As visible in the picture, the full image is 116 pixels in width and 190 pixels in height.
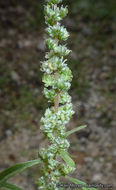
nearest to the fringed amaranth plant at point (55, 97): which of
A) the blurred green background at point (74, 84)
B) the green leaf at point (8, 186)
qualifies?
the green leaf at point (8, 186)

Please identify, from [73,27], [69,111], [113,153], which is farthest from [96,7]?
[69,111]

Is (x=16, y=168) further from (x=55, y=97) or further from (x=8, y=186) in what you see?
(x=55, y=97)

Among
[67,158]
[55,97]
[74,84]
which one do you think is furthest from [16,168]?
[74,84]

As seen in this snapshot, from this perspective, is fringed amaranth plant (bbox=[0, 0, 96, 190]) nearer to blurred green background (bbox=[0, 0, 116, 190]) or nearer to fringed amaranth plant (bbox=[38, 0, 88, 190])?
fringed amaranth plant (bbox=[38, 0, 88, 190])

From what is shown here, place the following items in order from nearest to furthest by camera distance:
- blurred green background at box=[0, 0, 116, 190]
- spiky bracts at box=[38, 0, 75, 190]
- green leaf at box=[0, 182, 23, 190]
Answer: spiky bracts at box=[38, 0, 75, 190]
green leaf at box=[0, 182, 23, 190]
blurred green background at box=[0, 0, 116, 190]

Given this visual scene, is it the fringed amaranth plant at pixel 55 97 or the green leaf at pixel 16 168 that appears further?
the green leaf at pixel 16 168

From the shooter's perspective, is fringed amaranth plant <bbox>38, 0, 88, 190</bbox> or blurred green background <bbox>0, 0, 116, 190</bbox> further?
blurred green background <bbox>0, 0, 116, 190</bbox>

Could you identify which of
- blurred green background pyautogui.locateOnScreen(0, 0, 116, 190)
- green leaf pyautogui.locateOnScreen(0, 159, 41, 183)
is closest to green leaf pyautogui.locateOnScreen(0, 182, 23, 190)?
green leaf pyautogui.locateOnScreen(0, 159, 41, 183)

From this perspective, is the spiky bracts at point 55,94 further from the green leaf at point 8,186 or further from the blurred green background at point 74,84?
the blurred green background at point 74,84
